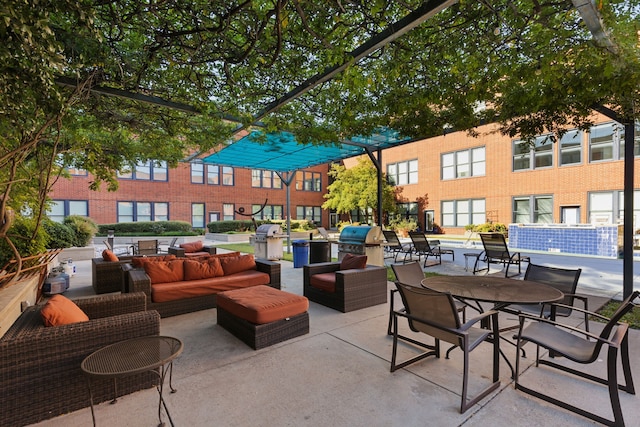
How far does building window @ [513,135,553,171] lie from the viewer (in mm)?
14984

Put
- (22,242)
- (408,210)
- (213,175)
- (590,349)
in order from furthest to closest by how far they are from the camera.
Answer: (213,175) < (408,210) < (22,242) < (590,349)

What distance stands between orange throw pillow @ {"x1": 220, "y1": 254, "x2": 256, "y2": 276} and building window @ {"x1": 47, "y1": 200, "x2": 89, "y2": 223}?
53.5 feet

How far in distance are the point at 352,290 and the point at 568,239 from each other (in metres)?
10.9

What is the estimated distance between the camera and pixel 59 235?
9297 millimetres

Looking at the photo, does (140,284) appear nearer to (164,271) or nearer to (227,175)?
(164,271)

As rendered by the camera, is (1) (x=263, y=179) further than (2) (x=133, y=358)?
Yes

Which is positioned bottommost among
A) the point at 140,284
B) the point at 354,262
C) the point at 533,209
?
the point at 140,284

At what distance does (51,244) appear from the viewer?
8945 mm

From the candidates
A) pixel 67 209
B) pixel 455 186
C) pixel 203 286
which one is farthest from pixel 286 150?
pixel 67 209

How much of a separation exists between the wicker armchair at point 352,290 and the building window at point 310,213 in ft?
67.5

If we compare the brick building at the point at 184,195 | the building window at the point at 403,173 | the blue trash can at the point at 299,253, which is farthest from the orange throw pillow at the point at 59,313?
the building window at the point at 403,173

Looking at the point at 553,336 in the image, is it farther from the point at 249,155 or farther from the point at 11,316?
the point at 249,155

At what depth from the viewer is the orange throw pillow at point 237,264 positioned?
5230 mm

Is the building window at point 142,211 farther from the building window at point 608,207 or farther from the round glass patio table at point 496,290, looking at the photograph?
the building window at point 608,207
